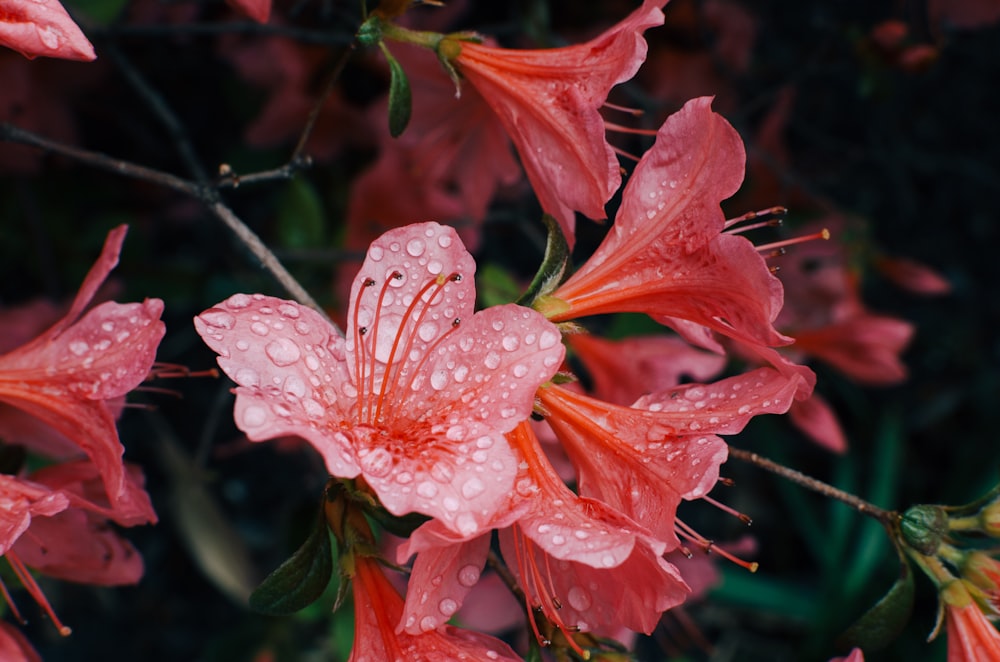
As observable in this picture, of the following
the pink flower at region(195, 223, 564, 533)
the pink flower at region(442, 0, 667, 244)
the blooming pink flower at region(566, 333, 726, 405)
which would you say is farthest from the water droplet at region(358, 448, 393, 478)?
the blooming pink flower at region(566, 333, 726, 405)

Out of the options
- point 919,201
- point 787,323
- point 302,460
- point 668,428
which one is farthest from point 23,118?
point 919,201

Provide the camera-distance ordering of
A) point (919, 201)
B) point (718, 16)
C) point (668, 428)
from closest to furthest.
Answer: point (668, 428), point (718, 16), point (919, 201)

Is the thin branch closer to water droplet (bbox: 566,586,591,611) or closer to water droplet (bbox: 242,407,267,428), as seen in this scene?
water droplet (bbox: 242,407,267,428)

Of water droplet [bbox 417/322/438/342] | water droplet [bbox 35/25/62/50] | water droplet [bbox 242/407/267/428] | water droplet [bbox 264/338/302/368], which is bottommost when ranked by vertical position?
water droplet [bbox 417/322/438/342]

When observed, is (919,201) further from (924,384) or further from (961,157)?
(924,384)

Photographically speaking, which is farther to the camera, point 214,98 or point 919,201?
point 919,201

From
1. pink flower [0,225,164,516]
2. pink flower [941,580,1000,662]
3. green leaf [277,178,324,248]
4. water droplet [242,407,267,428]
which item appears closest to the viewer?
water droplet [242,407,267,428]

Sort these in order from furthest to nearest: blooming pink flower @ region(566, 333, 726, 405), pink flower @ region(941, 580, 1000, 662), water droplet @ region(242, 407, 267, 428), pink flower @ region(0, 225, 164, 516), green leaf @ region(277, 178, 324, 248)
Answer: green leaf @ region(277, 178, 324, 248) → blooming pink flower @ region(566, 333, 726, 405) → pink flower @ region(941, 580, 1000, 662) → pink flower @ region(0, 225, 164, 516) → water droplet @ region(242, 407, 267, 428)
